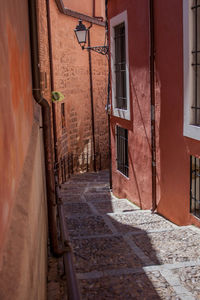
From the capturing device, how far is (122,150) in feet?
34.4

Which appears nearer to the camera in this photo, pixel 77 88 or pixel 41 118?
pixel 41 118

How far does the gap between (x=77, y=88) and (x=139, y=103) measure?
8.28 m

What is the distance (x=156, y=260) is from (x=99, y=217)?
2780mm

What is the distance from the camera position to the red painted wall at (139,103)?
795 centimetres

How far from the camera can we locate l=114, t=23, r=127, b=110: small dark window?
981cm

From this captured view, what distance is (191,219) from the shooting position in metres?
6.47

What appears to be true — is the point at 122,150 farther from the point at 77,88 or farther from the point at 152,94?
the point at 77,88

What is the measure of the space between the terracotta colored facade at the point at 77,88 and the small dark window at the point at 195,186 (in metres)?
7.60

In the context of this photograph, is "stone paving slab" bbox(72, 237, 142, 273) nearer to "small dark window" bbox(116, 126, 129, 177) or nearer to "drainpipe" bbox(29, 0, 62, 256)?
"drainpipe" bbox(29, 0, 62, 256)

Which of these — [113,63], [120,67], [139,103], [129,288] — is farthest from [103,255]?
[113,63]

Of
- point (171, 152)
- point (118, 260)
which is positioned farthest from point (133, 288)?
point (171, 152)

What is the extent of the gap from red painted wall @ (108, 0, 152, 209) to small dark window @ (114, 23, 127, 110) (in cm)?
51

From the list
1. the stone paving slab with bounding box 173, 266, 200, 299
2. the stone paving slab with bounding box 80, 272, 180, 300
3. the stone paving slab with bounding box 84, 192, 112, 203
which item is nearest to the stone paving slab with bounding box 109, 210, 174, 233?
the stone paving slab with bounding box 173, 266, 200, 299

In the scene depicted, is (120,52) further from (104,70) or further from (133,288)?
(104,70)
